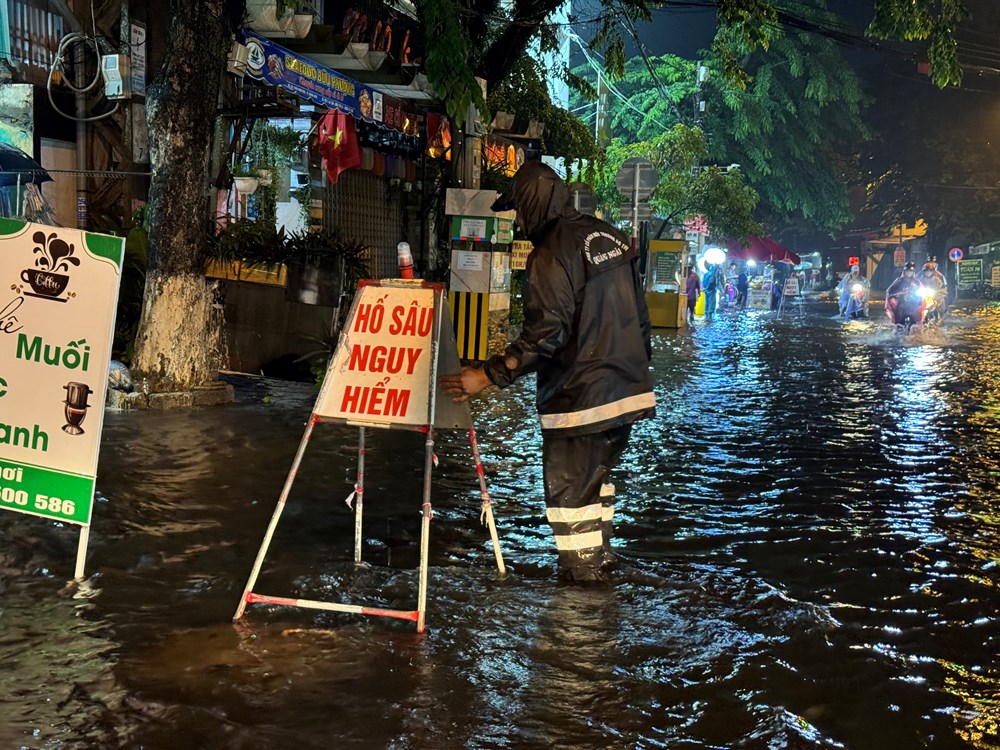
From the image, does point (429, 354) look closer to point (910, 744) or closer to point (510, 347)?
point (510, 347)

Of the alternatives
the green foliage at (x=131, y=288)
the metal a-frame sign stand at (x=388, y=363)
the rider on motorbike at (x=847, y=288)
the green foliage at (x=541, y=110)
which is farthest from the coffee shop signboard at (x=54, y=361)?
the rider on motorbike at (x=847, y=288)

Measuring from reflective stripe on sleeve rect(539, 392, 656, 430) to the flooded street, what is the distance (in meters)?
0.84

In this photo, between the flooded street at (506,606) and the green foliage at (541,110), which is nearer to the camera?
the flooded street at (506,606)

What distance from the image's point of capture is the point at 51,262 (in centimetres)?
484

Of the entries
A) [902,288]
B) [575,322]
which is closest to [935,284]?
[902,288]

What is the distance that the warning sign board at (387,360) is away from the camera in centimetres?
460

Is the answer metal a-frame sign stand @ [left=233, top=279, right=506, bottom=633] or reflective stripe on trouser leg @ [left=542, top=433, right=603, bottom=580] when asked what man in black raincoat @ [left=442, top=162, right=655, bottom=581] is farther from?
metal a-frame sign stand @ [left=233, top=279, right=506, bottom=633]

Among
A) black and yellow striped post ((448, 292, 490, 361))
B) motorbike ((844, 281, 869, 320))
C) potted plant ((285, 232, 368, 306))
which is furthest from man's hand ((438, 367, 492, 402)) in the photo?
motorbike ((844, 281, 869, 320))

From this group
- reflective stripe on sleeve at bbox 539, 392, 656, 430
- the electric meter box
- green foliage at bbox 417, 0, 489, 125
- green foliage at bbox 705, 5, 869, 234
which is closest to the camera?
reflective stripe on sleeve at bbox 539, 392, 656, 430

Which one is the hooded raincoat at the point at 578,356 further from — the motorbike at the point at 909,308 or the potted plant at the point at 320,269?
the motorbike at the point at 909,308

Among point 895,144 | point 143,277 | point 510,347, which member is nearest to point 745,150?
point 895,144

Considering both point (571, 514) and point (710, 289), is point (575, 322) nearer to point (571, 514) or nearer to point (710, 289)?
point (571, 514)

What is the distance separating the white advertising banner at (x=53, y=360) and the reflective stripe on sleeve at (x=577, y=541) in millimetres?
2301

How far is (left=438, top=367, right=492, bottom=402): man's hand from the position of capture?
4.79m
